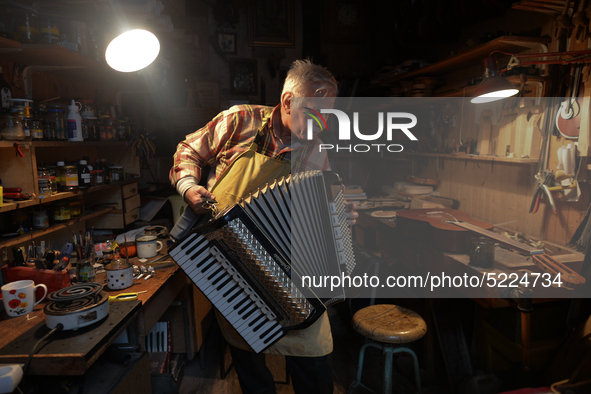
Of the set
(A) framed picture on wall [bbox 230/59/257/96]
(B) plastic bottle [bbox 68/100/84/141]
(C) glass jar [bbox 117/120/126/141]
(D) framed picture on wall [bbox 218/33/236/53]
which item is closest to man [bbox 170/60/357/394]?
(B) plastic bottle [bbox 68/100/84/141]

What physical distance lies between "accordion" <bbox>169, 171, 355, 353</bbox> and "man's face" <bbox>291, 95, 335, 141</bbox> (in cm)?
36

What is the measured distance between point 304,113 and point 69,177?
1250 millimetres

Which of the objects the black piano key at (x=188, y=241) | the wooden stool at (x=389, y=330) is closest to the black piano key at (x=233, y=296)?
the black piano key at (x=188, y=241)

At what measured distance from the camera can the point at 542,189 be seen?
2225mm

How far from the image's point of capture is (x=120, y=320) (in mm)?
1287

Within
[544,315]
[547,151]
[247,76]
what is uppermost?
[247,76]

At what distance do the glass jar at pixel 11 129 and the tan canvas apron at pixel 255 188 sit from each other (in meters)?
0.82

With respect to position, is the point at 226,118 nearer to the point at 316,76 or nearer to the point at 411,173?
the point at 316,76

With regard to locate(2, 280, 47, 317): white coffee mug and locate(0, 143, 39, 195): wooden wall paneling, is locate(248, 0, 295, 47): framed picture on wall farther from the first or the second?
locate(2, 280, 47, 317): white coffee mug

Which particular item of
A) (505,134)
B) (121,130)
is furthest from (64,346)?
(505,134)

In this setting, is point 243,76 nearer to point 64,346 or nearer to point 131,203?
point 131,203

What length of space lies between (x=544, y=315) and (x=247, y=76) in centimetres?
353

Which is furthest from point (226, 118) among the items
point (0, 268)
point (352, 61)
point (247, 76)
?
point (352, 61)

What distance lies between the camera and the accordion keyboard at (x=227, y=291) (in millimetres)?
1191
